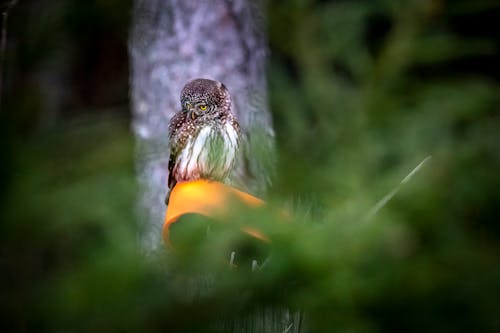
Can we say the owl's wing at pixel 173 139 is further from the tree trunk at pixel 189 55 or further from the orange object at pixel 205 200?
the tree trunk at pixel 189 55

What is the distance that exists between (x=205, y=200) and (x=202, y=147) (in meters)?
0.32

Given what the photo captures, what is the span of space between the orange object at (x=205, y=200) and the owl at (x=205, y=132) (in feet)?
0.17

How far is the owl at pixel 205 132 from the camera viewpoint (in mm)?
1569

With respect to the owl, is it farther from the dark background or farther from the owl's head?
the dark background

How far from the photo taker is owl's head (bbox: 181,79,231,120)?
5.08 feet

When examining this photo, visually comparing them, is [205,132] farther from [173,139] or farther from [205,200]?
[205,200]

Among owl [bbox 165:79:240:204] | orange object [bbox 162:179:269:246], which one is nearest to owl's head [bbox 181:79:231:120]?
owl [bbox 165:79:240:204]

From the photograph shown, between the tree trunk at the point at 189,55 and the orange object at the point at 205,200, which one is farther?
the tree trunk at the point at 189,55

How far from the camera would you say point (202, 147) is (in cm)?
168

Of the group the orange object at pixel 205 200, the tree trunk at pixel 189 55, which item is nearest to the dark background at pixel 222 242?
the orange object at pixel 205 200

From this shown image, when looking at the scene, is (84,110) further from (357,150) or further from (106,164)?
(106,164)

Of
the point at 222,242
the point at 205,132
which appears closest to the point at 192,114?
the point at 205,132

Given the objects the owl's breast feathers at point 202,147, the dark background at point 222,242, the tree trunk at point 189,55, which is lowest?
the dark background at point 222,242

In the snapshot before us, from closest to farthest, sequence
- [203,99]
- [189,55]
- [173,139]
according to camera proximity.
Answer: [203,99], [173,139], [189,55]
